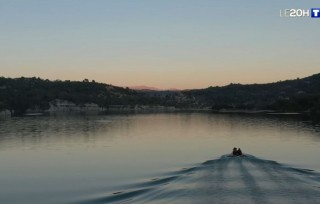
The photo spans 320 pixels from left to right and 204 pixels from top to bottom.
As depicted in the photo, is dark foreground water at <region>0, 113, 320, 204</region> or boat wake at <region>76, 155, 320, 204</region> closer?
boat wake at <region>76, 155, 320, 204</region>

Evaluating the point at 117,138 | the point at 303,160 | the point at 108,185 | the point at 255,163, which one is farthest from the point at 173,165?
the point at 117,138

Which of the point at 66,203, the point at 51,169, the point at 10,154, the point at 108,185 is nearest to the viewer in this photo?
the point at 66,203

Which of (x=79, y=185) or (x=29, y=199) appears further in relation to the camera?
(x=79, y=185)

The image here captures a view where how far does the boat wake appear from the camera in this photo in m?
30.9

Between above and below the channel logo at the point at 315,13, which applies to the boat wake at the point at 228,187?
below

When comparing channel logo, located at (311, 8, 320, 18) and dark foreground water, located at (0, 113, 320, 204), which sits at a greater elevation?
channel logo, located at (311, 8, 320, 18)

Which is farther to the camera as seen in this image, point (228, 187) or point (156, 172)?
point (156, 172)

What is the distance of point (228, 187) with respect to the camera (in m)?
34.6

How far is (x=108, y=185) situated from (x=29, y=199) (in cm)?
704

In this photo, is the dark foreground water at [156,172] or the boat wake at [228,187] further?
the dark foreground water at [156,172]

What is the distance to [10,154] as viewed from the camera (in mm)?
58000

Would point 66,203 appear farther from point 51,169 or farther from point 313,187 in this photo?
point 313,187

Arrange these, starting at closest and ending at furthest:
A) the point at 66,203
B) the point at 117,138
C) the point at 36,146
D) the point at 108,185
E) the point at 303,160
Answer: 1. the point at 66,203
2. the point at 108,185
3. the point at 303,160
4. the point at 36,146
5. the point at 117,138

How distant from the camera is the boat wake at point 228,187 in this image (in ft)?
101
